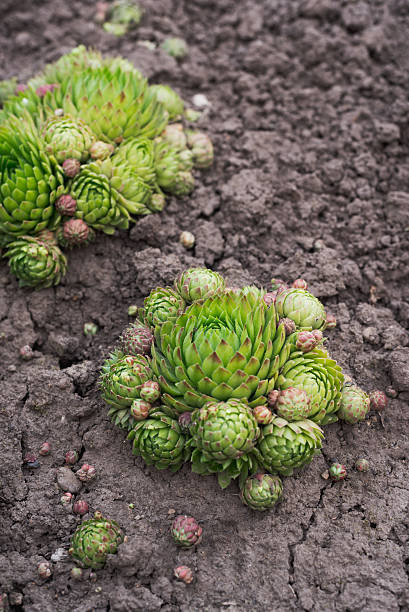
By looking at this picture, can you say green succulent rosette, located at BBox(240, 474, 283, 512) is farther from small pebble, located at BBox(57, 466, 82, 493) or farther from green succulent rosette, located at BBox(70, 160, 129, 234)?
green succulent rosette, located at BBox(70, 160, 129, 234)

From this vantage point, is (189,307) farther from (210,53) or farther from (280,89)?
(210,53)

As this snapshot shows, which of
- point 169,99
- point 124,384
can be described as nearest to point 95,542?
point 124,384

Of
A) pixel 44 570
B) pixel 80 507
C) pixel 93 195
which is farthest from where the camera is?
pixel 93 195

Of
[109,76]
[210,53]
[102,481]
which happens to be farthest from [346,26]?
[102,481]

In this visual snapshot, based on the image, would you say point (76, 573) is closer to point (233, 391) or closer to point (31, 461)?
point (31, 461)

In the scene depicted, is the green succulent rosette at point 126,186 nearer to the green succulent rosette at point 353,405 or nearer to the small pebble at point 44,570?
the green succulent rosette at point 353,405

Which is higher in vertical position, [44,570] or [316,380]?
[316,380]

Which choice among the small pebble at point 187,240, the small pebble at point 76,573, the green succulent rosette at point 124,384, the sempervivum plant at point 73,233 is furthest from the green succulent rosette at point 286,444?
the sempervivum plant at point 73,233
